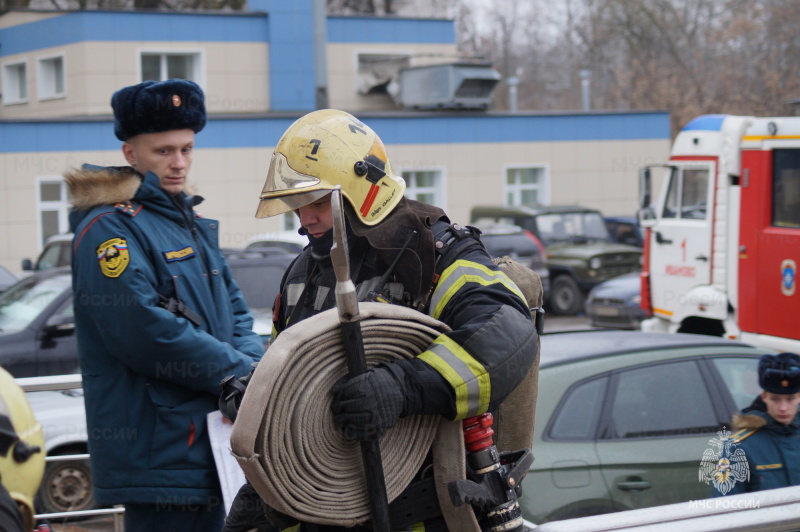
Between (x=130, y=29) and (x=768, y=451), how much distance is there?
23.3 metres

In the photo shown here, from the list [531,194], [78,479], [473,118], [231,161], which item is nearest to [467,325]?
[78,479]

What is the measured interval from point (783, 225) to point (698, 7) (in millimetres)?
29910

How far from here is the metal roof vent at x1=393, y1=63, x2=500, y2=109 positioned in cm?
2525

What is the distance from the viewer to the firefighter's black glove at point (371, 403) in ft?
6.85

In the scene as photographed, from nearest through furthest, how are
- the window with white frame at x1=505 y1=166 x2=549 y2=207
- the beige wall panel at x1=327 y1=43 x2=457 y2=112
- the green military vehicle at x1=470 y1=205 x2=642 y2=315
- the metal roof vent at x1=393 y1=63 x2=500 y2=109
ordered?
the green military vehicle at x1=470 y1=205 x2=642 y2=315, the metal roof vent at x1=393 y1=63 x2=500 y2=109, the window with white frame at x1=505 y1=166 x2=549 y2=207, the beige wall panel at x1=327 y1=43 x2=457 y2=112

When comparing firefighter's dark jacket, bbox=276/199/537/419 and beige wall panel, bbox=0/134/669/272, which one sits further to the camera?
beige wall panel, bbox=0/134/669/272

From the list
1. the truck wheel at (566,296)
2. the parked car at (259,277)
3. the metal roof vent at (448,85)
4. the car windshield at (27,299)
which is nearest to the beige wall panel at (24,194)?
the metal roof vent at (448,85)

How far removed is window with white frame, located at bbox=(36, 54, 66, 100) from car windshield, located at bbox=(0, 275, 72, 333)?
18866mm

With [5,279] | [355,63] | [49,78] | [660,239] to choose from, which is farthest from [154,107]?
[355,63]

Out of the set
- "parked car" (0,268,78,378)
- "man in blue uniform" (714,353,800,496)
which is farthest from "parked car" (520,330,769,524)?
"parked car" (0,268,78,378)

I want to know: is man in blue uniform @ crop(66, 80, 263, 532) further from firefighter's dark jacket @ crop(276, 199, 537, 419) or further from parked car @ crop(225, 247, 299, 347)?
parked car @ crop(225, 247, 299, 347)

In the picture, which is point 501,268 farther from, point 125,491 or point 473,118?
point 473,118

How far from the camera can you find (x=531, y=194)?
89.7ft

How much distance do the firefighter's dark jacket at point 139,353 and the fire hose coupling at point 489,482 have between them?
96 centimetres
